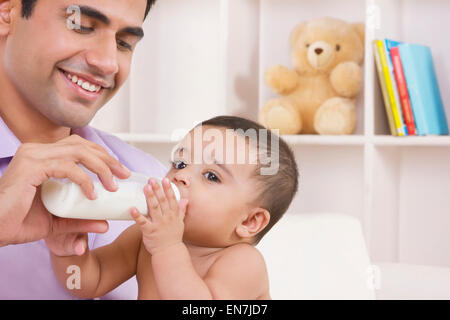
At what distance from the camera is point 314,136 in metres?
1.76

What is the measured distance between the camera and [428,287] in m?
1.38

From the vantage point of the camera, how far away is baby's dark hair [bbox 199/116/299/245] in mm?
814

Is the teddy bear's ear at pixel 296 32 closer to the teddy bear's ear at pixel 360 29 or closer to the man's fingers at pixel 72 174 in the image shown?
the teddy bear's ear at pixel 360 29

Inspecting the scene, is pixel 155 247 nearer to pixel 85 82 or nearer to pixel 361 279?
pixel 85 82

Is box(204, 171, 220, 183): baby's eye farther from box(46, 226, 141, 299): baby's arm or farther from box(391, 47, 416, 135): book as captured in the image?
box(391, 47, 416, 135): book

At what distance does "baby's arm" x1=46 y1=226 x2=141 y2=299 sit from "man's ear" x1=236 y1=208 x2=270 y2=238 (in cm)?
16

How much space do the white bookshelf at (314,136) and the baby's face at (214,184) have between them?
979mm

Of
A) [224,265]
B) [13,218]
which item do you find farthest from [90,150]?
[224,265]

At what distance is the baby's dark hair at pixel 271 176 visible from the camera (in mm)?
814

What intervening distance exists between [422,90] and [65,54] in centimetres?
111

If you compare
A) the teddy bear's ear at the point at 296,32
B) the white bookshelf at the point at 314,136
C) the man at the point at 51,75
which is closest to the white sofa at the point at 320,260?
the man at the point at 51,75

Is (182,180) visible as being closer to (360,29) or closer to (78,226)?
(78,226)

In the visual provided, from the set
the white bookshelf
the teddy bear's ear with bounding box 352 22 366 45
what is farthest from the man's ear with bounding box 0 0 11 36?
the teddy bear's ear with bounding box 352 22 366 45

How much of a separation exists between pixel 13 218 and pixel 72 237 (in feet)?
0.30
